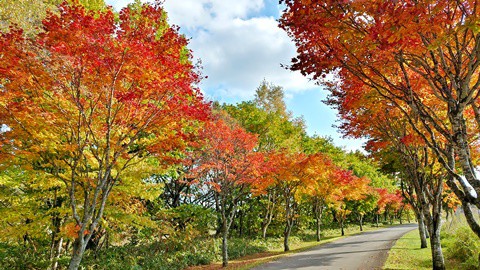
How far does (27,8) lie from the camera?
1082 centimetres

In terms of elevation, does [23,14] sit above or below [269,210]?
above

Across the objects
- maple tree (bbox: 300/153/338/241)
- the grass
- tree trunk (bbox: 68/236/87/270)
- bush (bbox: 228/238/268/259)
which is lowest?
bush (bbox: 228/238/268/259)

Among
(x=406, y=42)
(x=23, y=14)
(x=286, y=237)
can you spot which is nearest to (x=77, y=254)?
(x=406, y=42)

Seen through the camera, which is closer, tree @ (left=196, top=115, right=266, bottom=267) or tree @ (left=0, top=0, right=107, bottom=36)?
tree @ (left=0, top=0, right=107, bottom=36)

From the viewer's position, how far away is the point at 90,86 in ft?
23.9

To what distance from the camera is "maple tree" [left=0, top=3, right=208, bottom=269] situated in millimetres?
6617

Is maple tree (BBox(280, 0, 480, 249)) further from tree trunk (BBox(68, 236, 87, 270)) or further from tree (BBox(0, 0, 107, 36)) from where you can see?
tree (BBox(0, 0, 107, 36))

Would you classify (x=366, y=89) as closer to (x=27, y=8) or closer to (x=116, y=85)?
(x=116, y=85)

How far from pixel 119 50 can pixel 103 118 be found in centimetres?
220

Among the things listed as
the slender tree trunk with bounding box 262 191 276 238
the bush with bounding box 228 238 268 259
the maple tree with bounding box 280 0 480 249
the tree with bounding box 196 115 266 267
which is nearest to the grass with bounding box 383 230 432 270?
the maple tree with bounding box 280 0 480 249

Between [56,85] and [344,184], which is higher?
[56,85]

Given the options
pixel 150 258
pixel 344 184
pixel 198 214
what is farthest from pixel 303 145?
pixel 150 258

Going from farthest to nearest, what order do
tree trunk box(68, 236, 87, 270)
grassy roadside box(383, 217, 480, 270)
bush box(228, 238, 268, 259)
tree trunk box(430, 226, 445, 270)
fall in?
bush box(228, 238, 268, 259), grassy roadside box(383, 217, 480, 270), tree trunk box(430, 226, 445, 270), tree trunk box(68, 236, 87, 270)

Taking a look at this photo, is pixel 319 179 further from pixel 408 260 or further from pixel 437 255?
pixel 437 255
